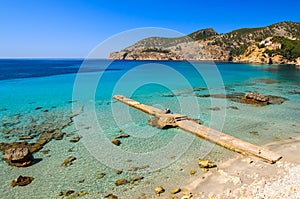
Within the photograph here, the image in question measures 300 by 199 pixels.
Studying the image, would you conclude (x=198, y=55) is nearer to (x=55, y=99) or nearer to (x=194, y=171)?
(x=55, y=99)

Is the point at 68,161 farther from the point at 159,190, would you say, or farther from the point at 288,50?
the point at 288,50

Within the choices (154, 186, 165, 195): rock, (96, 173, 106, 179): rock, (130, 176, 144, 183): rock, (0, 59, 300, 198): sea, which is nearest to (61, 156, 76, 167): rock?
(0, 59, 300, 198): sea

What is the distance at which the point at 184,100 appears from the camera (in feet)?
93.9

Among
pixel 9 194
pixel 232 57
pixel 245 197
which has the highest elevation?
pixel 232 57

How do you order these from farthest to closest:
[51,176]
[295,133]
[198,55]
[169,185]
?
[198,55] < [295,133] < [51,176] < [169,185]

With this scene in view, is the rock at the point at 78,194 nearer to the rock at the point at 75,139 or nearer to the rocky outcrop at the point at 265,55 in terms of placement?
the rock at the point at 75,139

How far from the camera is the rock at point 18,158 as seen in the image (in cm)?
1173

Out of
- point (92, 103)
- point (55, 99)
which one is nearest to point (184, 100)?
point (92, 103)

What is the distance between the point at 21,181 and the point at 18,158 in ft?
6.79

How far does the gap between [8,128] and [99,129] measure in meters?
7.54

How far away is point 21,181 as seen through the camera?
10133mm

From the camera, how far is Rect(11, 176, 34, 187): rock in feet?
32.7

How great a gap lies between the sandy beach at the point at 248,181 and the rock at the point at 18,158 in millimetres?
7977

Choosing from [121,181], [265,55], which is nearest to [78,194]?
[121,181]
